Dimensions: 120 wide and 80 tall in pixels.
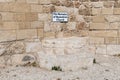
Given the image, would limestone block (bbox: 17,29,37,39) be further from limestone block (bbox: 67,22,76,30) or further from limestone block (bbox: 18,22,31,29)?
limestone block (bbox: 67,22,76,30)

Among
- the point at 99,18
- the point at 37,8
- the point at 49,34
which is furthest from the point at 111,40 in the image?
the point at 37,8

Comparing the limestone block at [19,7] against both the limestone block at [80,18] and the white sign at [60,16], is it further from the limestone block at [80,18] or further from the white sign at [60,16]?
the limestone block at [80,18]

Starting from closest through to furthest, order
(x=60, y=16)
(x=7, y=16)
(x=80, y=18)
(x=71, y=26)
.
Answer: (x=7, y=16) → (x=60, y=16) → (x=71, y=26) → (x=80, y=18)

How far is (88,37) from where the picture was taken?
7.82m

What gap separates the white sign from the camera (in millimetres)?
7320

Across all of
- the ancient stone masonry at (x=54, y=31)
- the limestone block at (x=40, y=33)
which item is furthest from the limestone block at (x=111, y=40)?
the limestone block at (x=40, y=33)

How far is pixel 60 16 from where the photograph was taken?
7352mm

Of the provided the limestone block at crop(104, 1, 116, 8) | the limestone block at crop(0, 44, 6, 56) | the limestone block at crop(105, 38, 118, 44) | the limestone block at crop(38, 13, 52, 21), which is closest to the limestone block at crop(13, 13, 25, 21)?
the limestone block at crop(38, 13, 52, 21)

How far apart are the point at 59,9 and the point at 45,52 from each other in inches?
46.2

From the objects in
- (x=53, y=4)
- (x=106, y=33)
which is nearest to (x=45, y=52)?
(x=53, y=4)

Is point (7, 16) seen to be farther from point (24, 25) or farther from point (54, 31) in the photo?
point (54, 31)

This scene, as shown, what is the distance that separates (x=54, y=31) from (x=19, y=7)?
1.09m

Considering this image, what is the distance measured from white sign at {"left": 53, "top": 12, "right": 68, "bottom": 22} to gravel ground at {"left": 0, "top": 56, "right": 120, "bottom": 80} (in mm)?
1350

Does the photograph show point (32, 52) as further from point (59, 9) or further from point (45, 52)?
point (59, 9)
